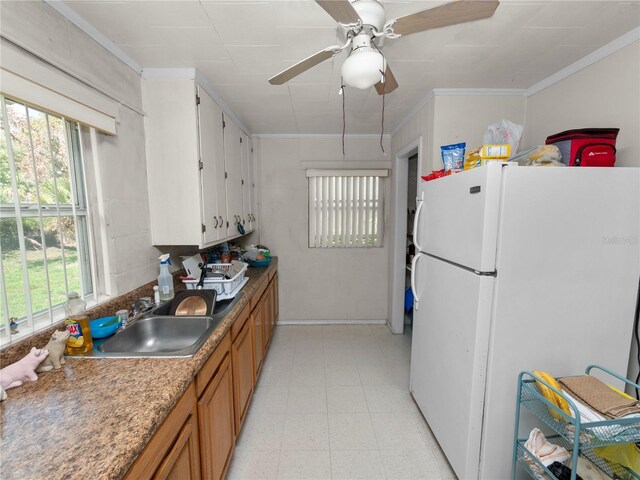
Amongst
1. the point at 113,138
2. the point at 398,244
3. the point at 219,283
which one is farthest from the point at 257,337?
the point at 398,244

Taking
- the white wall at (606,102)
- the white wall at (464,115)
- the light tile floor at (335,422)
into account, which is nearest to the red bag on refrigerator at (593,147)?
the white wall at (606,102)

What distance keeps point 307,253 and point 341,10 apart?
272 cm

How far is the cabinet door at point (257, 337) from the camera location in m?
2.11

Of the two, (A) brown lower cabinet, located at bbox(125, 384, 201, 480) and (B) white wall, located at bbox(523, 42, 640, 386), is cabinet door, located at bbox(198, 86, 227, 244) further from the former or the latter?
(B) white wall, located at bbox(523, 42, 640, 386)

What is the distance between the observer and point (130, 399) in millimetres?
868

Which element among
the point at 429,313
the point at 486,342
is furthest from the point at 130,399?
the point at 429,313

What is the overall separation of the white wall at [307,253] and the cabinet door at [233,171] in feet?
2.11

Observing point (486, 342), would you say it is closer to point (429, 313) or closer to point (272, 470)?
point (429, 313)

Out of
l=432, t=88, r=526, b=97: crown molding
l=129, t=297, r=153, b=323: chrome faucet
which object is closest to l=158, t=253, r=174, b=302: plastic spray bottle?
l=129, t=297, r=153, b=323: chrome faucet

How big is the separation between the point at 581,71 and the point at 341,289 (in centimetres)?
283

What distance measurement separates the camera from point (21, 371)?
0.94m

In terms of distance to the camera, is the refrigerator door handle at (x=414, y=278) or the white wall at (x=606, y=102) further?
the refrigerator door handle at (x=414, y=278)

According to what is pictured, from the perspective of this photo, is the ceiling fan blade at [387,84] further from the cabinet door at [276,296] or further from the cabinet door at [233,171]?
the cabinet door at [276,296]

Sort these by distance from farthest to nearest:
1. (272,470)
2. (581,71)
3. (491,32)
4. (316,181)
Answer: (316,181)
(581,71)
(272,470)
(491,32)
